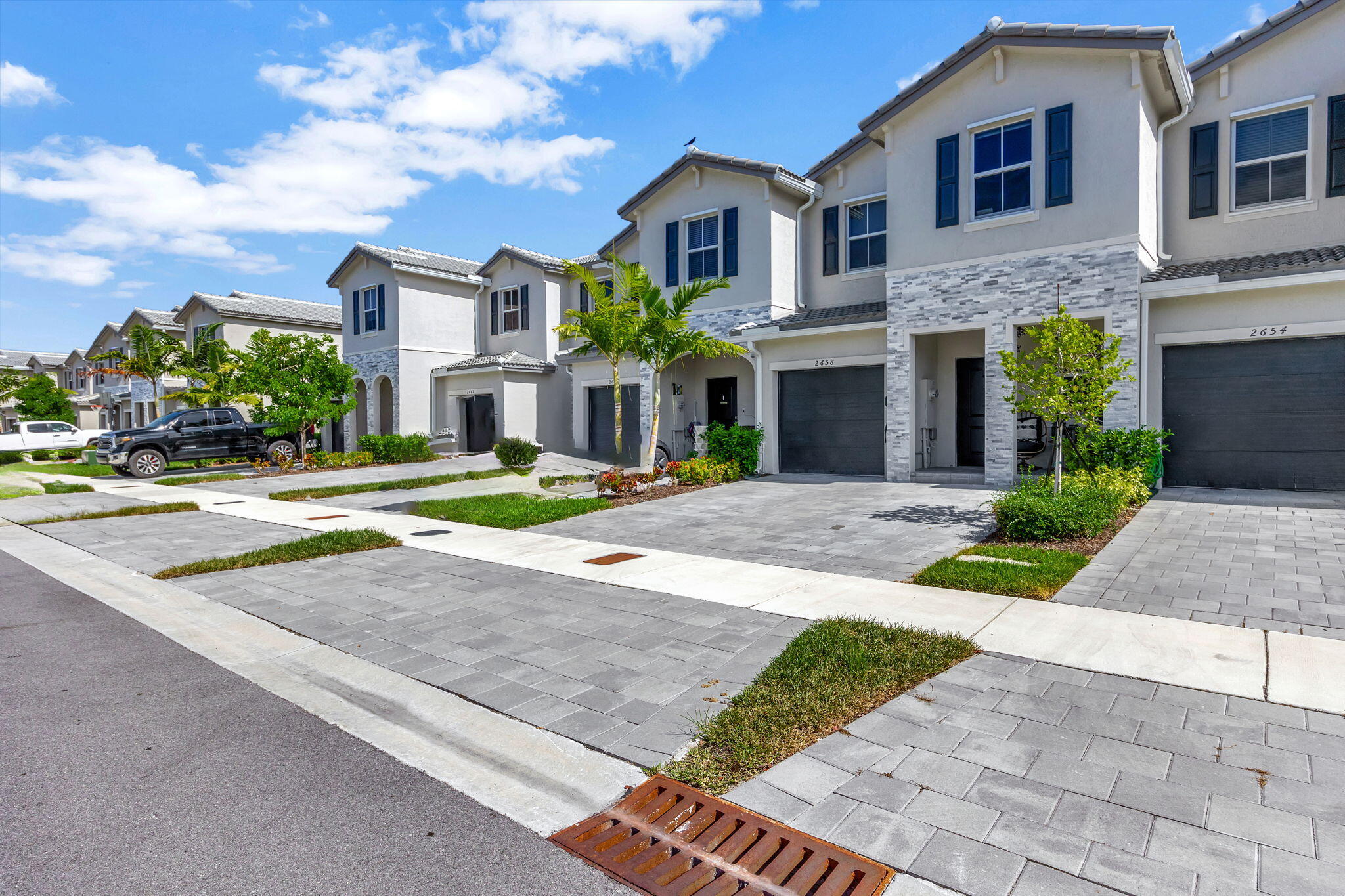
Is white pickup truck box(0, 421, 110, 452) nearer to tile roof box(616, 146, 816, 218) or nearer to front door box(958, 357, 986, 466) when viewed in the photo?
tile roof box(616, 146, 816, 218)

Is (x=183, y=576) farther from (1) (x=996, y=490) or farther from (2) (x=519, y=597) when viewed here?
(1) (x=996, y=490)

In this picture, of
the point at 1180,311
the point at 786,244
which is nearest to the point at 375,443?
the point at 786,244

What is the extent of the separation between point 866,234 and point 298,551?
1364 centimetres

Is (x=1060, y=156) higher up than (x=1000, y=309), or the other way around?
(x=1060, y=156)

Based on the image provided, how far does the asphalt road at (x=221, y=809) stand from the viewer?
275 cm

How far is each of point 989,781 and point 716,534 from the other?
263 inches

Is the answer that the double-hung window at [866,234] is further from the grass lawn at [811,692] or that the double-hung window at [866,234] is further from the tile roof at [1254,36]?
the grass lawn at [811,692]

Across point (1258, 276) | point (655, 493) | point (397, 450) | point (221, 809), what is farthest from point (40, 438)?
point (1258, 276)

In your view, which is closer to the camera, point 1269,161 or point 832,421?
point 1269,161

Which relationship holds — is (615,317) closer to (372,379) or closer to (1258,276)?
(1258,276)

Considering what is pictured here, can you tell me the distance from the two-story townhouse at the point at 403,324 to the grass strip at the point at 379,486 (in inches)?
370

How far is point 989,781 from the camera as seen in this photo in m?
3.32

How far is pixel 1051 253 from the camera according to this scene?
1276 cm

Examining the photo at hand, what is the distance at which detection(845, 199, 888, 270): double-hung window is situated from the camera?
1678 centimetres
